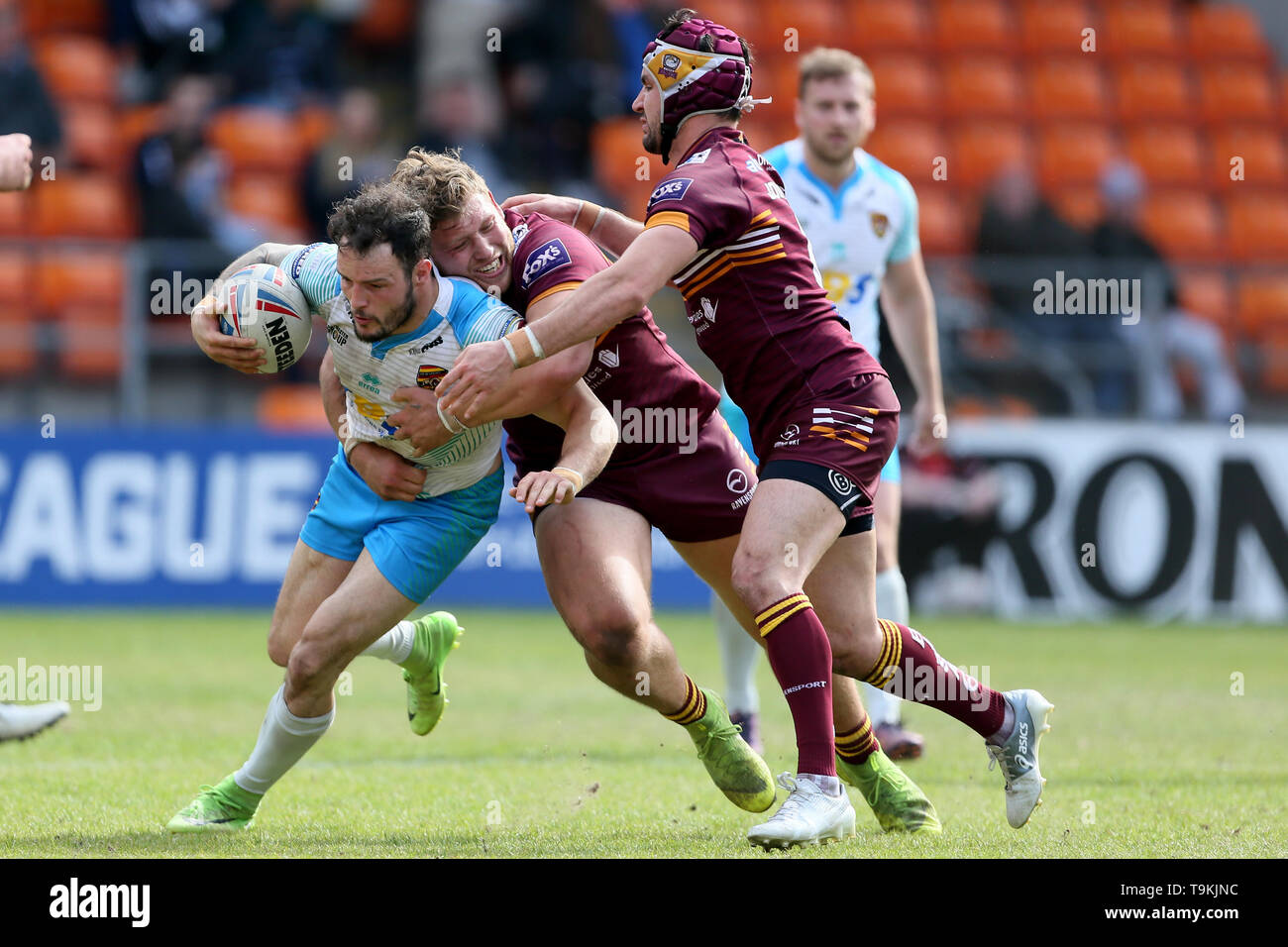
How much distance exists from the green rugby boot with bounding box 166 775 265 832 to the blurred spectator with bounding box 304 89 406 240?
31.9 feet

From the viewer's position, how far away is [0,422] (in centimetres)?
1302

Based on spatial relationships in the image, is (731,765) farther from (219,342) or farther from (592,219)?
(219,342)

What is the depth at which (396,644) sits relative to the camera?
6121 millimetres

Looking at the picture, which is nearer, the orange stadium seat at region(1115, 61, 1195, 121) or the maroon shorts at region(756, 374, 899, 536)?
the maroon shorts at region(756, 374, 899, 536)

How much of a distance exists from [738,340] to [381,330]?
3.77ft

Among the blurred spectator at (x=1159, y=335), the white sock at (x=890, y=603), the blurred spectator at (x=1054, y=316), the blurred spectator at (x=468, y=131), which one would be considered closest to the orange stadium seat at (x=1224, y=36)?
the blurred spectator at (x=1159, y=335)

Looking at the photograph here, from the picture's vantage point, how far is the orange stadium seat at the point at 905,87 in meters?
18.4

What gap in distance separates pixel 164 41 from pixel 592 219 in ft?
37.1

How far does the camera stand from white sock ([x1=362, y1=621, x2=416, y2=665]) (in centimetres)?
607

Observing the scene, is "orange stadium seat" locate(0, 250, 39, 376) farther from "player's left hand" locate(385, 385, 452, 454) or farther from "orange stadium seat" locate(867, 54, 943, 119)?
"orange stadium seat" locate(867, 54, 943, 119)

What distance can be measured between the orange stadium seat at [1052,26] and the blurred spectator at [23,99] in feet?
36.1

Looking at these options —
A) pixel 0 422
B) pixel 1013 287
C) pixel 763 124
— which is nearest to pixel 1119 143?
pixel 763 124

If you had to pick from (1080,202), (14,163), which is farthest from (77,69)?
(14,163)

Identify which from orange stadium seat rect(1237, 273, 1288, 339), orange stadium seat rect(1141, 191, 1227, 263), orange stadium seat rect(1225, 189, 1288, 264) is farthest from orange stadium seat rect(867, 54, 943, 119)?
orange stadium seat rect(1237, 273, 1288, 339)
